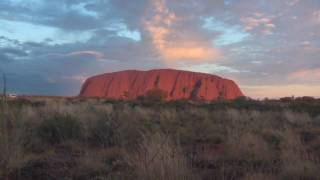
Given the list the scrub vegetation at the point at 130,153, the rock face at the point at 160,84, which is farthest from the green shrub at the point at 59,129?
the rock face at the point at 160,84

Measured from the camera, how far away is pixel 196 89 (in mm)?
124438

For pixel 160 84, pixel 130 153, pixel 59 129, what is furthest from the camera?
pixel 160 84

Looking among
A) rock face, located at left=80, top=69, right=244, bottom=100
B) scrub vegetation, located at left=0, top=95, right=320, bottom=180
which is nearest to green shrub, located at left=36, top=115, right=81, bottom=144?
scrub vegetation, located at left=0, top=95, right=320, bottom=180

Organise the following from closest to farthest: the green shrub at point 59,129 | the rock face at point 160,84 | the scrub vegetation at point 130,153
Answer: the scrub vegetation at point 130,153
the green shrub at point 59,129
the rock face at point 160,84

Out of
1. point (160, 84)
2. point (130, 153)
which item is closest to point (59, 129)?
point (130, 153)

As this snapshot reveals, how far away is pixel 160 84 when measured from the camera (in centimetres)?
12375

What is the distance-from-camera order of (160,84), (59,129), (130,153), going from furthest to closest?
(160,84) → (59,129) → (130,153)

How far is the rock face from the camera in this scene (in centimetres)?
12306

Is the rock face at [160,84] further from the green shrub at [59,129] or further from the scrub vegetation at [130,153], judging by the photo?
the scrub vegetation at [130,153]

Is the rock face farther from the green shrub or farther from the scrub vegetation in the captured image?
the scrub vegetation

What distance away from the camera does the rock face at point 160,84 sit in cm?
12306

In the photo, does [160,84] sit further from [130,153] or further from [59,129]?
[130,153]

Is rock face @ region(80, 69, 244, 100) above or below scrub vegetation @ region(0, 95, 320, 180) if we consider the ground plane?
above

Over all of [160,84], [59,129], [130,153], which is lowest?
[130,153]
